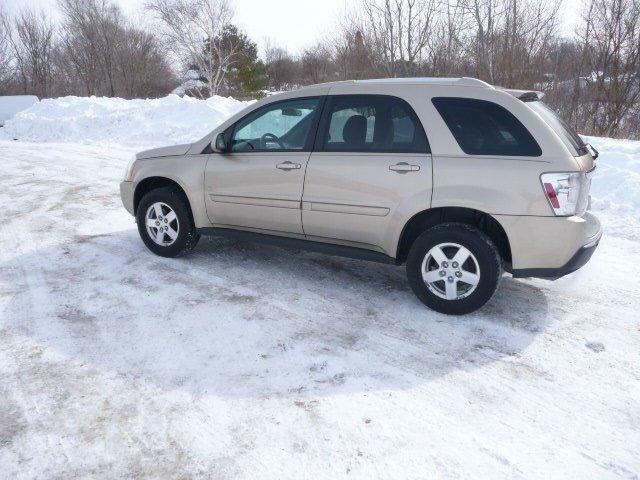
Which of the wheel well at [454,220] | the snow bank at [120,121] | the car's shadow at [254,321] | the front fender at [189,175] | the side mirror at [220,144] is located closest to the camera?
the car's shadow at [254,321]

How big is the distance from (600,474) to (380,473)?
1.03 metres

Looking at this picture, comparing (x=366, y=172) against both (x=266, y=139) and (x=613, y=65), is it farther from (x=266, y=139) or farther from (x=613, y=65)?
(x=613, y=65)

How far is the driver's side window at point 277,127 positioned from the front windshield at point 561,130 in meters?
1.80

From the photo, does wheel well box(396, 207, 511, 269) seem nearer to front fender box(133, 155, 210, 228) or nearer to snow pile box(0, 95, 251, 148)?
front fender box(133, 155, 210, 228)

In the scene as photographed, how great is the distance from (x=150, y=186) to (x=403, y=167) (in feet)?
9.50

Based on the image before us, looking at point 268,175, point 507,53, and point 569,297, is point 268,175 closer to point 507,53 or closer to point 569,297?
point 569,297

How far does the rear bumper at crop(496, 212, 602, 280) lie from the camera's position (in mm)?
3467

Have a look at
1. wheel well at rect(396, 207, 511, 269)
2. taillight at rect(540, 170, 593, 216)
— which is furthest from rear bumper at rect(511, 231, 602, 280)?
taillight at rect(540, 170, 593, 216)

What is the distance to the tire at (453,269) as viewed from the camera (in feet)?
12.0

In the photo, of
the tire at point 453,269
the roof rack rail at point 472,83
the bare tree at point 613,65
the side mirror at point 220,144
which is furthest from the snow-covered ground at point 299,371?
the bare tree at point 613,65

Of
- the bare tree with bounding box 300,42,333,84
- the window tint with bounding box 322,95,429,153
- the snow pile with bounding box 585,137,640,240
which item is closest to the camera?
the window tint with bounding box 322,95,429,153

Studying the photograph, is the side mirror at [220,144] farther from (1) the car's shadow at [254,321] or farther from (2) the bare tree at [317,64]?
(2) the bare tree at [317,64]

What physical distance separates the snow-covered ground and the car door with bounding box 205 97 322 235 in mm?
581

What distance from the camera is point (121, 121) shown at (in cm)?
1617
